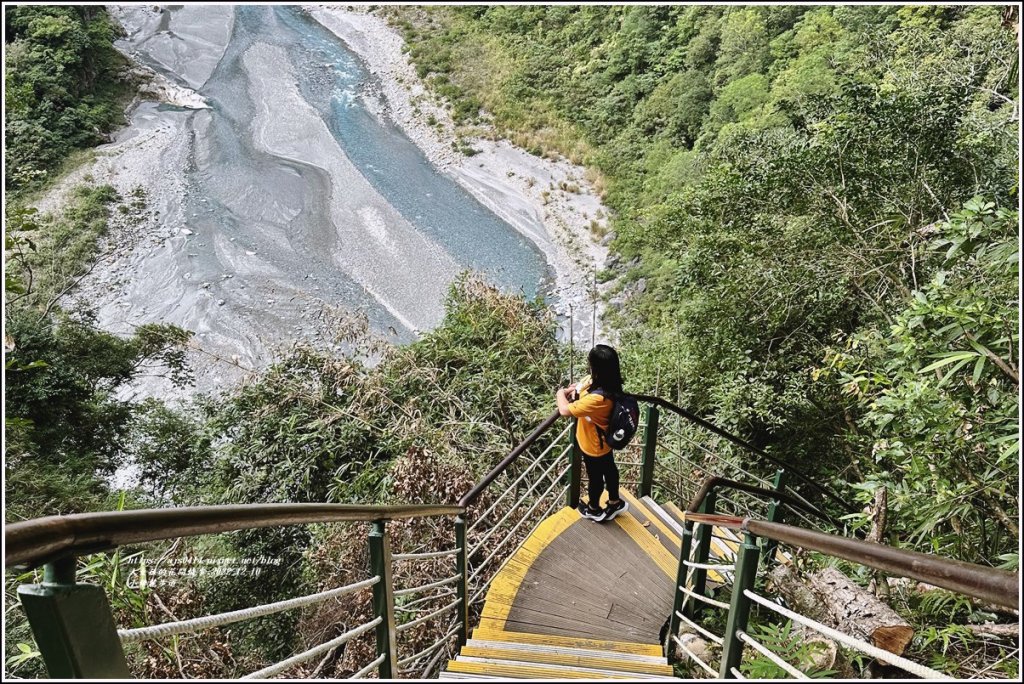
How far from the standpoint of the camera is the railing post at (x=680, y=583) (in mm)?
2414

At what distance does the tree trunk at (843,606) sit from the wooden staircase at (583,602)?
0.31m

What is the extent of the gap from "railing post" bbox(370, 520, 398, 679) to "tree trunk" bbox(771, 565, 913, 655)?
203cm

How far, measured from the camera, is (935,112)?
218 inches

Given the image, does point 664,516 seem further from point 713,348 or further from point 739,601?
point 713,348

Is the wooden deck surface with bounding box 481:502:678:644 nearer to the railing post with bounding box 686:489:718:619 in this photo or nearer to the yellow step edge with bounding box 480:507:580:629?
the yellow step edge with bounding box 480:507:580:629

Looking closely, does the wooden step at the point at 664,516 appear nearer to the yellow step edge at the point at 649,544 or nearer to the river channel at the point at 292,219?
the yellow step edge at the point at 649,544

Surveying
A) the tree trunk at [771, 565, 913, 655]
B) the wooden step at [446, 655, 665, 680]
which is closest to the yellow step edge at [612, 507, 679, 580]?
the tree trunk at [771, 565, 913, 655]

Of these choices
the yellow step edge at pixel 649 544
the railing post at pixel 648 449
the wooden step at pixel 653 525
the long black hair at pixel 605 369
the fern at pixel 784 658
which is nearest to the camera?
the fern at pixel 784 658

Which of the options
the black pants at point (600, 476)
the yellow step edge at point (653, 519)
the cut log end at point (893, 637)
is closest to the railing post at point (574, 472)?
the black pants at point (600, 476)

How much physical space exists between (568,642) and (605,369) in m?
1.36

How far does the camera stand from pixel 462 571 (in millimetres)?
2797

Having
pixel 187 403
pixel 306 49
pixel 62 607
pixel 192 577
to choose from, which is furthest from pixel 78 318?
pixel 62 607

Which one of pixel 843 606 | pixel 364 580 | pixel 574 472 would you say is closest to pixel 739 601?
pixel 364 580

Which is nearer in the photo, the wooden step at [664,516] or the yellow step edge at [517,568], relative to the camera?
the yellow step edge at [517,568]
